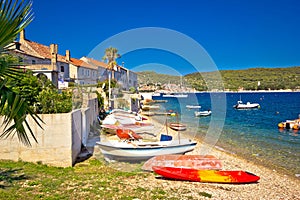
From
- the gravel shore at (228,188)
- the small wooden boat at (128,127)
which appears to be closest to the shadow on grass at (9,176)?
the gravel shore at (228,188)

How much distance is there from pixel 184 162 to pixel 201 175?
3.77ft

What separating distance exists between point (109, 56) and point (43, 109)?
38.9 metres

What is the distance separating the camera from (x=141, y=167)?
11.5 m

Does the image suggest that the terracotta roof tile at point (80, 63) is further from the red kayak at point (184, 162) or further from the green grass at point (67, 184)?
the green grass at point (67, 184)

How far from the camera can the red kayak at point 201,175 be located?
9977 millimetres

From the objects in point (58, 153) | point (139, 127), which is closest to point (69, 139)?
point (58, 153)

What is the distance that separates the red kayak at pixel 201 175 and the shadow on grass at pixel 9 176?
471cm

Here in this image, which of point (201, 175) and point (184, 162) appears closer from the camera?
point (201, 175)

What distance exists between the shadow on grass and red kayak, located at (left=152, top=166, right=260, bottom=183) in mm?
4714

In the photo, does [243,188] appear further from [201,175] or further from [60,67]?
[60,67]

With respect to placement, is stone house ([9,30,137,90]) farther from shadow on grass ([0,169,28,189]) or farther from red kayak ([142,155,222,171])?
red kayak ([142,155,222,171])

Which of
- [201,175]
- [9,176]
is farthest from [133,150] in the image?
[9,176]

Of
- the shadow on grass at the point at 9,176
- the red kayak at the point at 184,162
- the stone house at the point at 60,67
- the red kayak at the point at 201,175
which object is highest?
the stone house at the point at 60,67

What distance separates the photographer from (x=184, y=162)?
1112cm
